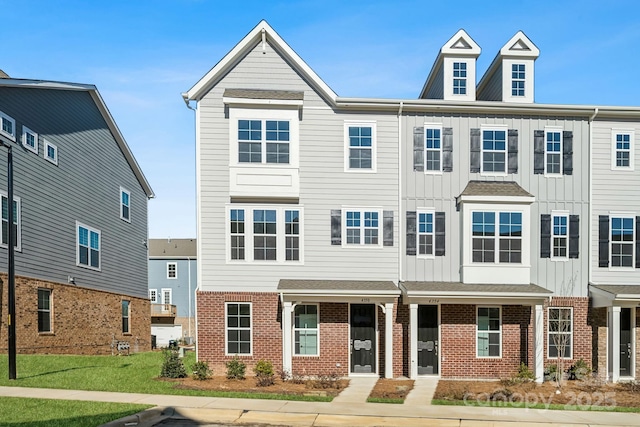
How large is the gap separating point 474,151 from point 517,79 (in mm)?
3324

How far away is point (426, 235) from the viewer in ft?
67.0

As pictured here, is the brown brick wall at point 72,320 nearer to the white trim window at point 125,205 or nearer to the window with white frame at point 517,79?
the white trim window at point 125,205

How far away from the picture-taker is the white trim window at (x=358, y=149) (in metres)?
20.5

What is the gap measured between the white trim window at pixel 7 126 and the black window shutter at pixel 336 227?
12691 millimetres

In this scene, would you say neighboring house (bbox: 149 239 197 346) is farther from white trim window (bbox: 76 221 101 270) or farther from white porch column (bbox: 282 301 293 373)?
white porch column (bbox: 282 301 293 373)

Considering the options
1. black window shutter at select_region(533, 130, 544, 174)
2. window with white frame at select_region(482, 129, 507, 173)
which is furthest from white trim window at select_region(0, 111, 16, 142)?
black window shutter at select_region(533, 130, 544, 174)

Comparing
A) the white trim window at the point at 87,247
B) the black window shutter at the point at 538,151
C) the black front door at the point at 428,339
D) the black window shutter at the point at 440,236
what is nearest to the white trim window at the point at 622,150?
the black window shutter at the point at 538,151

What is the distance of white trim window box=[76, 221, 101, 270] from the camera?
1093 inches

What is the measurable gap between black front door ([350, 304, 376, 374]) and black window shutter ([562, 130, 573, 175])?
827 cm

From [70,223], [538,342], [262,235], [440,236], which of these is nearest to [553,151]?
[440,236]

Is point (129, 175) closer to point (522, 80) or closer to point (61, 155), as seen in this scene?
point (61, 155)

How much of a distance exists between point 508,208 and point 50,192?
61.4 feet

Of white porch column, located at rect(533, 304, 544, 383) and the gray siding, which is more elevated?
the gray siding

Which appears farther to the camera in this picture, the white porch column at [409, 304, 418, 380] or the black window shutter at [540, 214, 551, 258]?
the black window shutter at [540, 214, 551, 258]
